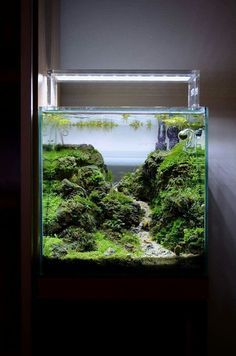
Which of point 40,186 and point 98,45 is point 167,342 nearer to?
point 40,186

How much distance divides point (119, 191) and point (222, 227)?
0.68 metres

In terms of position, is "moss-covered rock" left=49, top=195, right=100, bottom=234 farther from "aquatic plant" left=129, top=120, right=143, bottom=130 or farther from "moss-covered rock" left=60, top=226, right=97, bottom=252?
"aquatic plant" left=129, top=120, right=143, bottom=130

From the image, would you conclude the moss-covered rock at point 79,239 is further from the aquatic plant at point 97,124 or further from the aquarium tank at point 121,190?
the aquatic plant at point 97,124

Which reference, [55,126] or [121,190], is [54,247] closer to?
[121,190]

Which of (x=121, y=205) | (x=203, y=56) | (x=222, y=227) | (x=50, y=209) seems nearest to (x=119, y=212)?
(x=121, y=205)

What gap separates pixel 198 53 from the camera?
1.84 meters

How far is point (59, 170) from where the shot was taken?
136 cm

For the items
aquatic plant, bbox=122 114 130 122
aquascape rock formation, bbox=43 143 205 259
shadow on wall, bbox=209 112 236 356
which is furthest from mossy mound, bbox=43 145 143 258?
shadow on wall, bbox=209 112 236 356

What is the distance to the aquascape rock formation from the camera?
1350mm

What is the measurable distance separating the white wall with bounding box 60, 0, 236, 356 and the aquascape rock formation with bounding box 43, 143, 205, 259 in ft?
1.71

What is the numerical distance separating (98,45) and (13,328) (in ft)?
4.02

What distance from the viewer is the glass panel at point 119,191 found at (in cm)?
135

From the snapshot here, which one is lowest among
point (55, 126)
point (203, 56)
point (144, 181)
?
point (144, 181)

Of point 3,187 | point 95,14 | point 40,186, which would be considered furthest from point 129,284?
point 95,14
